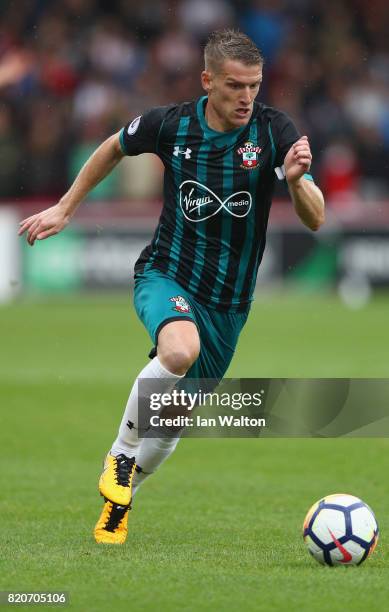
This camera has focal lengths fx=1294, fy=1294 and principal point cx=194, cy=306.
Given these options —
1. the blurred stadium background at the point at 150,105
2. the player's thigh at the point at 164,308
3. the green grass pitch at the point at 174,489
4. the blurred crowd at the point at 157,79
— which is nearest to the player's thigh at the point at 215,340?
the player's thigh at the point at 164,308

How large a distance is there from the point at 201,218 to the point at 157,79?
14.7m

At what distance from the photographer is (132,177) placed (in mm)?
19922

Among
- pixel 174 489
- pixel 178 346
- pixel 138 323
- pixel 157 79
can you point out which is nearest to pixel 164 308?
pixel 178 346

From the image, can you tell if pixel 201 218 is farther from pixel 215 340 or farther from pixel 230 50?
pixel 230 50

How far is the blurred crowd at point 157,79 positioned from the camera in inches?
784

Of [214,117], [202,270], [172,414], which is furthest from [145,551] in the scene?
[214,117]

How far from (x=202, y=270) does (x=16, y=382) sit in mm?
6062

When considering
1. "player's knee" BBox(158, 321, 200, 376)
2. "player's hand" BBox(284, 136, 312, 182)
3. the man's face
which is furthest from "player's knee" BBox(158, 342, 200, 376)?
the man's face

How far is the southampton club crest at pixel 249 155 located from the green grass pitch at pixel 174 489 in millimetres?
1779

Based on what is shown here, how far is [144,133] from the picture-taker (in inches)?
250

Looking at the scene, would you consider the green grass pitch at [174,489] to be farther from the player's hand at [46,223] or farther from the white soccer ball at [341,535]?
the player's hand at [46,223]

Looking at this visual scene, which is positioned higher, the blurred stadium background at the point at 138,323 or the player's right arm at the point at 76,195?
the player's right arm at the point at 76,195

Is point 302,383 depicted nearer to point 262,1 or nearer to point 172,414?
point 172,414

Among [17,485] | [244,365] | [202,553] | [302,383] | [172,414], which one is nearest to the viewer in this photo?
[202,553]
